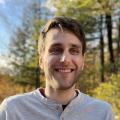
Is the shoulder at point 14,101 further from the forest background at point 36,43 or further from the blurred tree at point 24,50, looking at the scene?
the blurred tree at point 24,50

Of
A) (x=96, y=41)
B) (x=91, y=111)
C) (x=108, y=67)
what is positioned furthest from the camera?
(x=96, y=41)

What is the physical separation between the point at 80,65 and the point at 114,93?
37.2 feet

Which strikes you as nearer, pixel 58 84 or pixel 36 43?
pixel 58 84

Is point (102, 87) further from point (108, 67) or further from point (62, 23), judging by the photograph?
point (62, 23)

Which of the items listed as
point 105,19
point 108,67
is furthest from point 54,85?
point 105,19

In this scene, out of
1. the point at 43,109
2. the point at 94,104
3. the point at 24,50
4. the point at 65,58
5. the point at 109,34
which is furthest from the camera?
the point at 24,50

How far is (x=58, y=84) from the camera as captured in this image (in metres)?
Result: 2.54

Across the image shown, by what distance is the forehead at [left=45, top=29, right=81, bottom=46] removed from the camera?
2.54m

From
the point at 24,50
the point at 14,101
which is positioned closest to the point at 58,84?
the point at 14,101

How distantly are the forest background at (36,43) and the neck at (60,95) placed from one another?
14.9 m

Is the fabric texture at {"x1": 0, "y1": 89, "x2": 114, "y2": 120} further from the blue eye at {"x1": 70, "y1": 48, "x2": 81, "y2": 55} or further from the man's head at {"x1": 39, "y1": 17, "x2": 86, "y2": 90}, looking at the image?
the blue eye at {"x1": 70, "y1": 48, "x2": 81, "y2": 55}

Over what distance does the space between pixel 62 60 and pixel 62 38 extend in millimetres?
125

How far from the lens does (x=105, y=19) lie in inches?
1008

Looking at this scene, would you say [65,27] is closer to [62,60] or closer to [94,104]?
[62,60]
